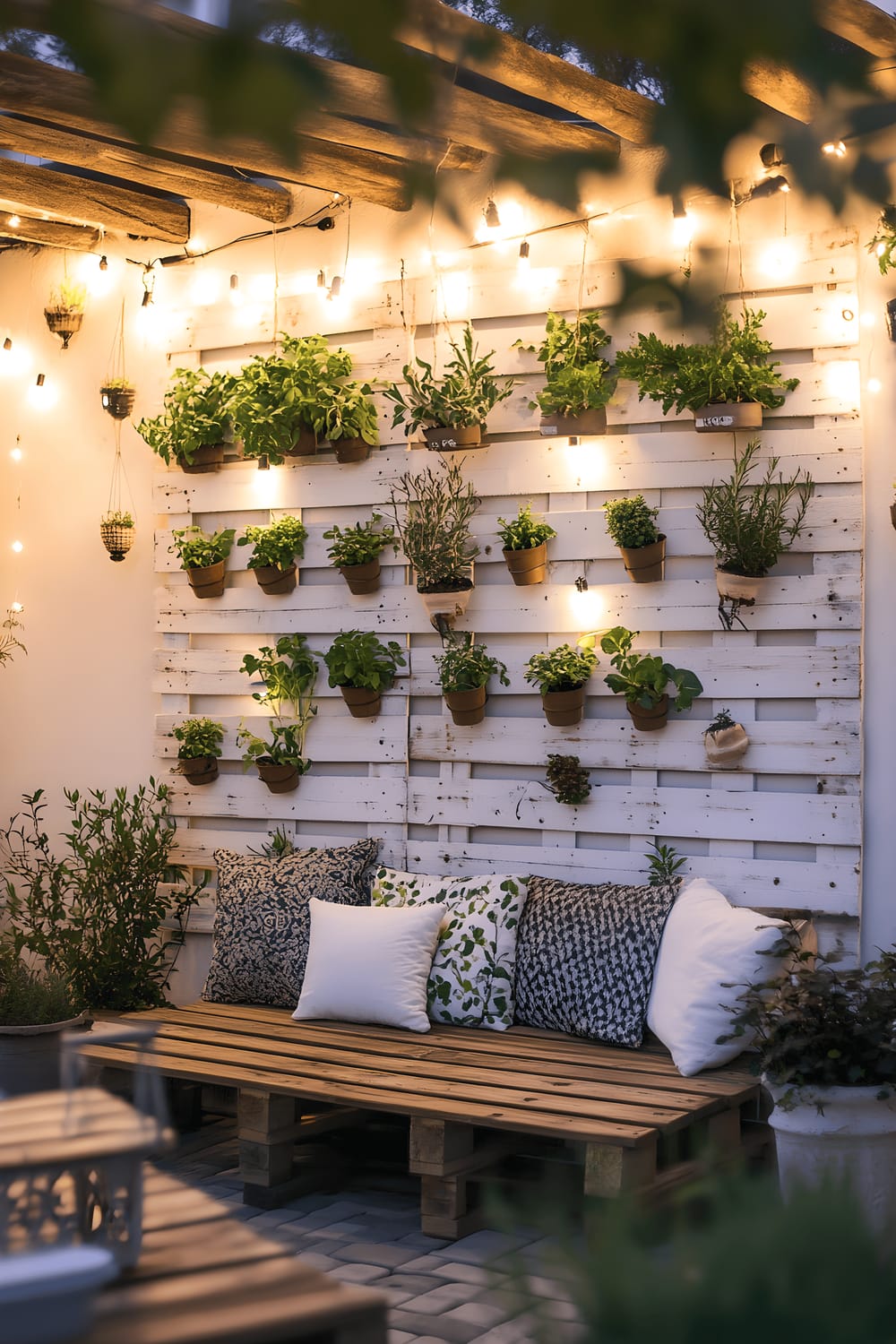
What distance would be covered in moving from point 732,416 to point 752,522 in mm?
343

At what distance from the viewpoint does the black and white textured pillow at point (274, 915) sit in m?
→ 4.76

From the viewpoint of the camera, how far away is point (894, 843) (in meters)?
4.10

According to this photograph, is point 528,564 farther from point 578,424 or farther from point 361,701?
point 361,701

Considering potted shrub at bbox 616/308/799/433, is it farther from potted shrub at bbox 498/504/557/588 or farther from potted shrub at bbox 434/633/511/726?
potted shrub at bbox 434/633/511/726

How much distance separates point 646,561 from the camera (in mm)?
4418

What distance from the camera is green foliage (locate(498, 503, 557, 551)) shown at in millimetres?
4598

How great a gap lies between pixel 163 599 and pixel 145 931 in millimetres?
1339

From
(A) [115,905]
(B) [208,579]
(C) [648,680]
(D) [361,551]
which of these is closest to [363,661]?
(D) [361,551]

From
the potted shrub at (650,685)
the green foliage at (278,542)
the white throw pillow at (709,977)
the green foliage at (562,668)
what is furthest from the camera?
the green foliage at (278,542)

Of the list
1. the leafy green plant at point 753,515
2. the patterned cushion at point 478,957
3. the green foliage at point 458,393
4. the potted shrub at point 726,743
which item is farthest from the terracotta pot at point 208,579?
the potted shrub at point 726,743

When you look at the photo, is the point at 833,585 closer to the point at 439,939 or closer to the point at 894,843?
the point at 894,843

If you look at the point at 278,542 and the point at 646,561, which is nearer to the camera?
the point at 646,561

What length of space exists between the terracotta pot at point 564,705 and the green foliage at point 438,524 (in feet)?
1.72

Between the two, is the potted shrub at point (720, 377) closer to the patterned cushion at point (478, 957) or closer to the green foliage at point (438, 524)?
the green foliage at point (438, 524)
